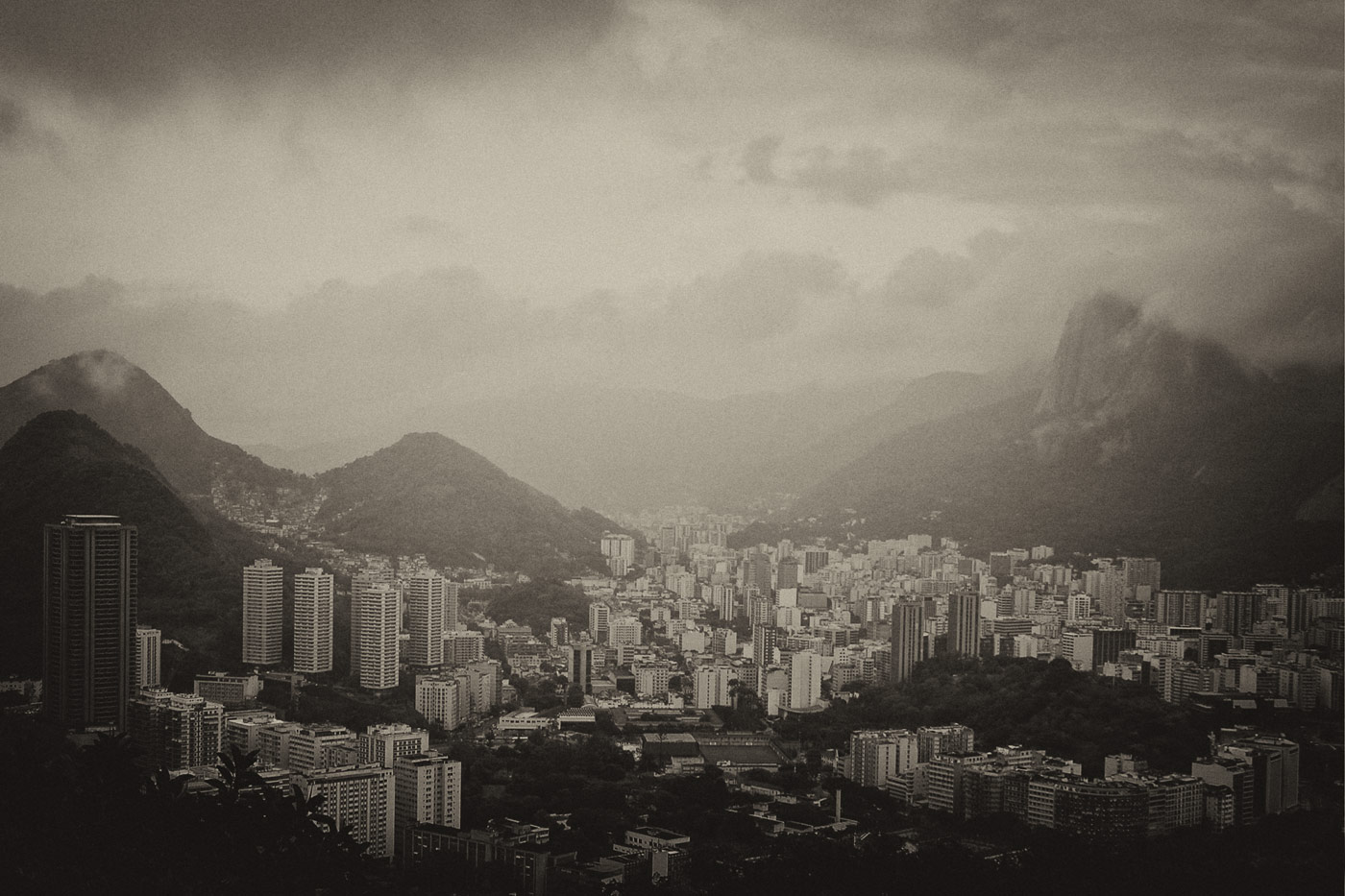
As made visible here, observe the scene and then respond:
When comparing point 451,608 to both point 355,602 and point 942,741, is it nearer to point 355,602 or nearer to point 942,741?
point 355,602

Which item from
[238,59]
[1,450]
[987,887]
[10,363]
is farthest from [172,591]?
[987,887]

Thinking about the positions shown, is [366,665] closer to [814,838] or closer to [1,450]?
[1,450]

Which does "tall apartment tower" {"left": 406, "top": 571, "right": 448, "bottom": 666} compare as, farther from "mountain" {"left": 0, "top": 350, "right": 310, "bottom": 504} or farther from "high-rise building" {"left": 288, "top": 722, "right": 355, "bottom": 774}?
"high-rise building" {"left": 288, "top": 722, "right": 355, "bottom": 774}

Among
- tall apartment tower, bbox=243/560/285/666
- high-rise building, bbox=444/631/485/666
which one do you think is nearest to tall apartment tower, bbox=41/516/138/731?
tall apartment tower, bbox=243/560/285/666

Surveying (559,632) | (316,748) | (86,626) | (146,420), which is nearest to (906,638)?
(559,632)

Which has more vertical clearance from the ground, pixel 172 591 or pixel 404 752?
pixel 172 591

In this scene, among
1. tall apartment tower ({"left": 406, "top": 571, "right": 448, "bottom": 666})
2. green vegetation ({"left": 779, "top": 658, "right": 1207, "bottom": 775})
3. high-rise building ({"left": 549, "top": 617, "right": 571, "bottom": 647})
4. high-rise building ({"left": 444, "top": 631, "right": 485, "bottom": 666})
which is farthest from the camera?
high-rise building ({"left": 549, "top": 617, "right": 571, "bottom": 647})

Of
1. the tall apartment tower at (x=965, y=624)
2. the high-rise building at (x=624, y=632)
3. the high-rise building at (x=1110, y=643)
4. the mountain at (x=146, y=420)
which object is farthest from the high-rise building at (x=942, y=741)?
the mountain at (x=146, y=420)
